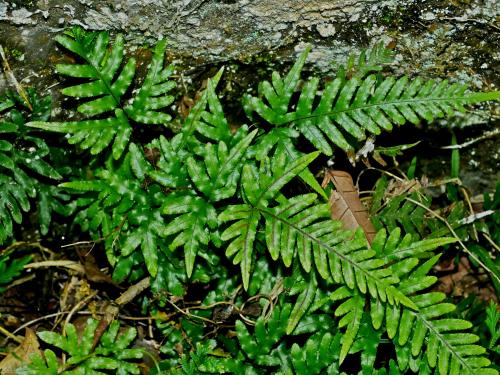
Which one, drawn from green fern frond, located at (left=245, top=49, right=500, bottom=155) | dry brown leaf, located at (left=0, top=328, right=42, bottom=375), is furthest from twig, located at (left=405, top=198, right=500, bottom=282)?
dry brown leaf, located at (left=0, top=328, right=42, bottom=375)

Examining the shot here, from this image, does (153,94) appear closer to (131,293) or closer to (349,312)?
(131,293)

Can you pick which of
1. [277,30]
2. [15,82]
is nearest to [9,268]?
[15,82]

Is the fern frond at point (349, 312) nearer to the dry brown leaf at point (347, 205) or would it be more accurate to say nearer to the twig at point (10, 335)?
the dry brown leaf at point (347, 205)

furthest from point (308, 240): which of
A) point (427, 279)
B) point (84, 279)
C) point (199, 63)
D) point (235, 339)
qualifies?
point (84, 279)

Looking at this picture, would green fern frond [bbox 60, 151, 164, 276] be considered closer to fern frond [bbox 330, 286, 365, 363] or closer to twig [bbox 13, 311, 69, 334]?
twig [bbox 13, 311, 69, 334]

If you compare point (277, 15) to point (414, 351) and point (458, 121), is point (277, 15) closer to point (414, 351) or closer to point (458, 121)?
point (458, 121)

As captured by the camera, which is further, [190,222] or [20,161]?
[20,161]

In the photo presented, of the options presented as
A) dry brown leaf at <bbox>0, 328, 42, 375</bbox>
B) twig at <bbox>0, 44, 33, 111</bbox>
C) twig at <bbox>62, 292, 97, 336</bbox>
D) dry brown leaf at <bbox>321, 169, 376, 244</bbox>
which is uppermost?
twig at <bbox>0, 44, 33, 111</bbox>
